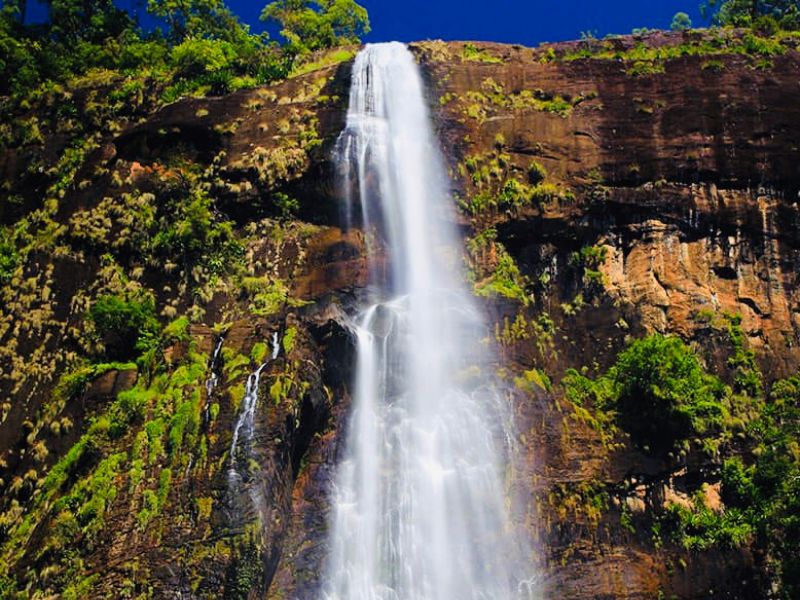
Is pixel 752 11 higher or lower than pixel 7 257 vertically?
higher

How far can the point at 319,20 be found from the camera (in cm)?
4888

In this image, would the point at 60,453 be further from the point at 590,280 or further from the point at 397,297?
the point at 590,280

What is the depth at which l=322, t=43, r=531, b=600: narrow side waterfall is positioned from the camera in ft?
83.9

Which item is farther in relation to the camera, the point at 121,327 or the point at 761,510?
Result: the point at 121,327

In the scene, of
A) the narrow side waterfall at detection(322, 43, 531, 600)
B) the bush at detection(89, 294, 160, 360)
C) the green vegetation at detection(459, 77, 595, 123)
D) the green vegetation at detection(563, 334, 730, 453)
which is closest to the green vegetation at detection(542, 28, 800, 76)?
the green vegetation at detection(459, 77, 595, 123)

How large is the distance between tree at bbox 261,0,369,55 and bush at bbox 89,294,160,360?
21175 millimetres

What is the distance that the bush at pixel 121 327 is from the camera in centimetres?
3014

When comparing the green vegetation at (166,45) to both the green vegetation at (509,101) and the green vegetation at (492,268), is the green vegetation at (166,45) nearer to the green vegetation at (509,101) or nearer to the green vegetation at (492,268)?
the green vegetation at (509,101)

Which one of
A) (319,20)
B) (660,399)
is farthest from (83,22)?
(660,399)

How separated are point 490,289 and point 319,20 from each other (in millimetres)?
23565

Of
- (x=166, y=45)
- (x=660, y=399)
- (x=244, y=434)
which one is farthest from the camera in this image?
(x=166, y=45)

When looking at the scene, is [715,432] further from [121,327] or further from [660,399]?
[121,327]

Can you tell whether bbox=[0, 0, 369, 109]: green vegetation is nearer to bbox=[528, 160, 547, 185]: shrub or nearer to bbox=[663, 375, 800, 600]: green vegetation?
bbox=[528, 160, 547, 185]: shrub

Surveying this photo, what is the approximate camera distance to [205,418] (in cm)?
2620
